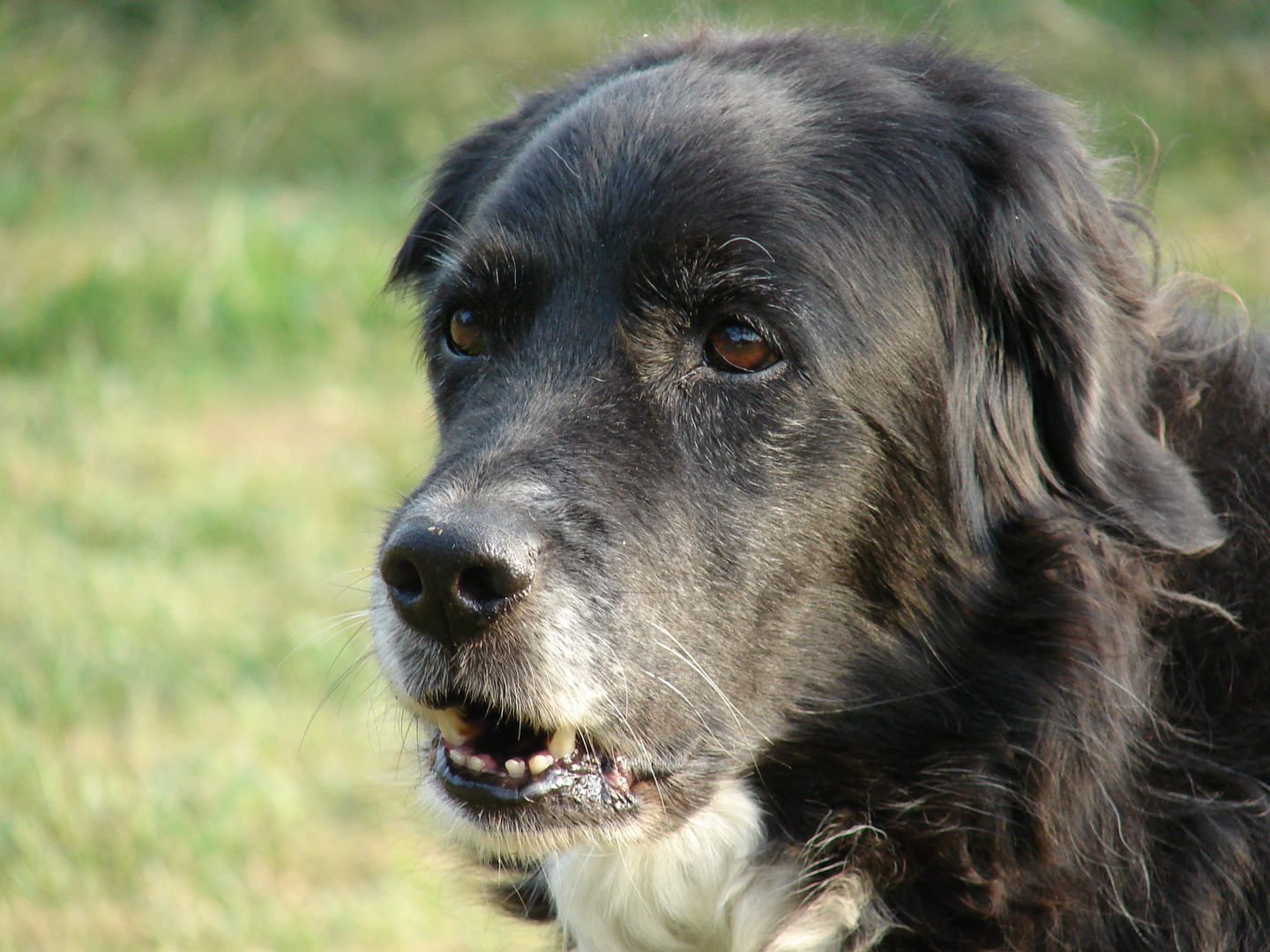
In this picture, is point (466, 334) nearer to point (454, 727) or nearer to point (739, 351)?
point (739, 351)

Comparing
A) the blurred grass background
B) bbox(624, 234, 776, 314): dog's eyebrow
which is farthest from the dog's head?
the blurred grass background

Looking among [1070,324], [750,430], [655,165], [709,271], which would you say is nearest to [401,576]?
[750,430]

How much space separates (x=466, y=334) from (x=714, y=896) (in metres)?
1.25

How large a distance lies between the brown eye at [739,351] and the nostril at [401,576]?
0.68 m

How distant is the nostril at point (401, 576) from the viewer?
7.30 ft

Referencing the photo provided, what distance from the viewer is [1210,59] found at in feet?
29.0

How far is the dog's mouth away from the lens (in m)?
2.33

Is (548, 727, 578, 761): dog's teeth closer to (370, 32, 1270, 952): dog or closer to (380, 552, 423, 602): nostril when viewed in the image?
(370, 32, 1270, 952): dog

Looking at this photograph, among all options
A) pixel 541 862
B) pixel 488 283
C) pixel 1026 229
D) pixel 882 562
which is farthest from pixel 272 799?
pixel 1026 229

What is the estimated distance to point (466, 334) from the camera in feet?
9.15

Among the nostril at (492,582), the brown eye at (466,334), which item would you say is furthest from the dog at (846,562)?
the brown eye at (466,334)

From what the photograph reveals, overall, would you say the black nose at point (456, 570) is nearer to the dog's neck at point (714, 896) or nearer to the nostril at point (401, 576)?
the nostril at point (401, 576)

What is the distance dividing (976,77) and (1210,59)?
7.22 metres

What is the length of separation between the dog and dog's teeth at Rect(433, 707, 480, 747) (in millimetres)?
11
